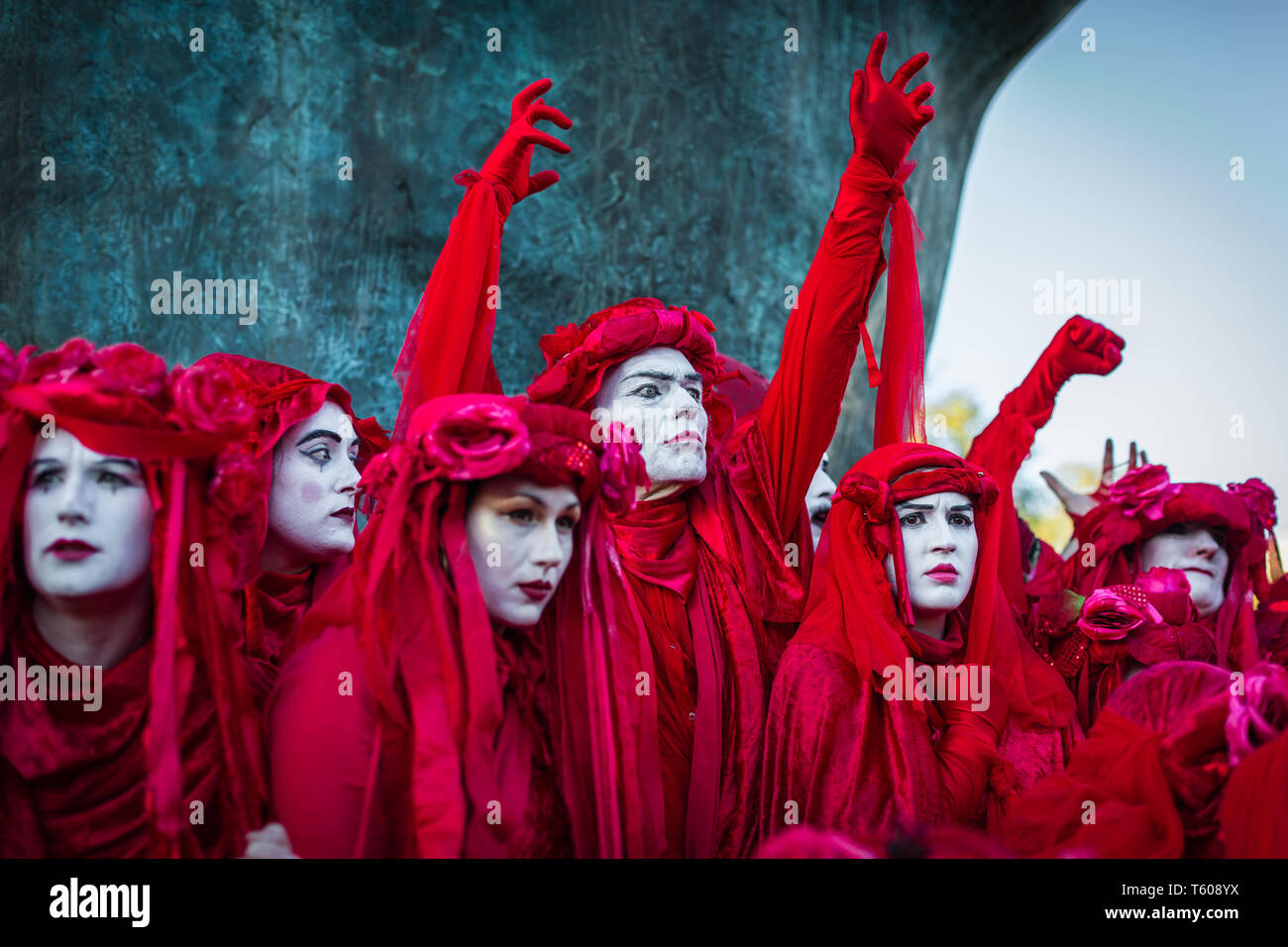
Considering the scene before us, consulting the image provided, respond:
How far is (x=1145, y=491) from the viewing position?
4066mm

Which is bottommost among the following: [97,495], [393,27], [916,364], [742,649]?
[742,649]

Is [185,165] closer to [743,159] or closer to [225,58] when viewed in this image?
[225,58]


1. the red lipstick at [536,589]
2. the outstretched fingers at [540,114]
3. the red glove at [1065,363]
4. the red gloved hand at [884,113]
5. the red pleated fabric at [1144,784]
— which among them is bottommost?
the red pleated fabric at [1144,784]

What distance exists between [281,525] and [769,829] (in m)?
1.51

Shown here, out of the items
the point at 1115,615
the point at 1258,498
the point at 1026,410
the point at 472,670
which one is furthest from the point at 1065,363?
the point at 472,670

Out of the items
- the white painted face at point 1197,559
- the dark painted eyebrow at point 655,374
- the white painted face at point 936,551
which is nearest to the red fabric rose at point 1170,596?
the white painted face at point 1197,559

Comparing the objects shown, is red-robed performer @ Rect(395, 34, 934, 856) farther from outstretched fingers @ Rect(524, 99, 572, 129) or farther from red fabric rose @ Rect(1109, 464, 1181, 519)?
red fabric rose @ Rect(1109, 464, 1181, 519)

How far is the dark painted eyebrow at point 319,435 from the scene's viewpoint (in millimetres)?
3204

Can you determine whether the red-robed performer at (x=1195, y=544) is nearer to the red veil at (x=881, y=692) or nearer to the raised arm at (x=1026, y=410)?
the raised arm at (x=1026, y=410)

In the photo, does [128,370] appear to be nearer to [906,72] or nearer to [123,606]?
[123,606]

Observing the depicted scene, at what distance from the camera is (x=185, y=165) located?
14.7 ft

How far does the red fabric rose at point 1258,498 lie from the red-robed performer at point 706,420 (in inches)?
59.6

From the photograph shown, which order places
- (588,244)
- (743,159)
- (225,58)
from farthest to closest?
1. (743,159)
2. (588,244)
3. (225,58)
